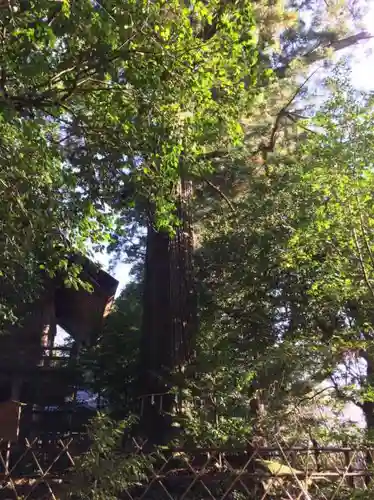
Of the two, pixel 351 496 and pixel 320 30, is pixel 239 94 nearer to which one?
pixel 351 496

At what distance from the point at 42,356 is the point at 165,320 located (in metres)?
6.06

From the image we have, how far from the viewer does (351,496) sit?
385cm

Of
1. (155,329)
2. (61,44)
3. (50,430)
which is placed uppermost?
(61,44)

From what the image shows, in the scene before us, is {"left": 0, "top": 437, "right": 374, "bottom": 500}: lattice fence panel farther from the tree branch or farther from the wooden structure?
the wooden structure

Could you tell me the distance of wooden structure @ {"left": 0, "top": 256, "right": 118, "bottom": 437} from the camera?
11.1 m

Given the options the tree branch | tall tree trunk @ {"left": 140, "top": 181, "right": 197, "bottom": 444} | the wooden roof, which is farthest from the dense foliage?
the wooden roof

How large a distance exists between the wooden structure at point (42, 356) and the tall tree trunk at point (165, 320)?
154 inches

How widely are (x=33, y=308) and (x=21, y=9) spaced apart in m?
9.32

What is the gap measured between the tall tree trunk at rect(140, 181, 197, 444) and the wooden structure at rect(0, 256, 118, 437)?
3917 millimetres

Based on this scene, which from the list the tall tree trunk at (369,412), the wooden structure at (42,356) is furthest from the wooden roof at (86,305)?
the tall tree trunk at (369,412)

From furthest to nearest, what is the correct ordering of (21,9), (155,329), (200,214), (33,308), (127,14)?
(33,308) < (200,214) < (155,329) < (127,14) < (21,9)

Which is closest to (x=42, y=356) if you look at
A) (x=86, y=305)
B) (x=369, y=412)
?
(x=86, y=305)

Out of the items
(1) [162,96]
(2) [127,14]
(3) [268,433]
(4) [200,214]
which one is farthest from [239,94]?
(4) [200,214]

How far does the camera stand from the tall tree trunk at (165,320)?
19.1 ft
